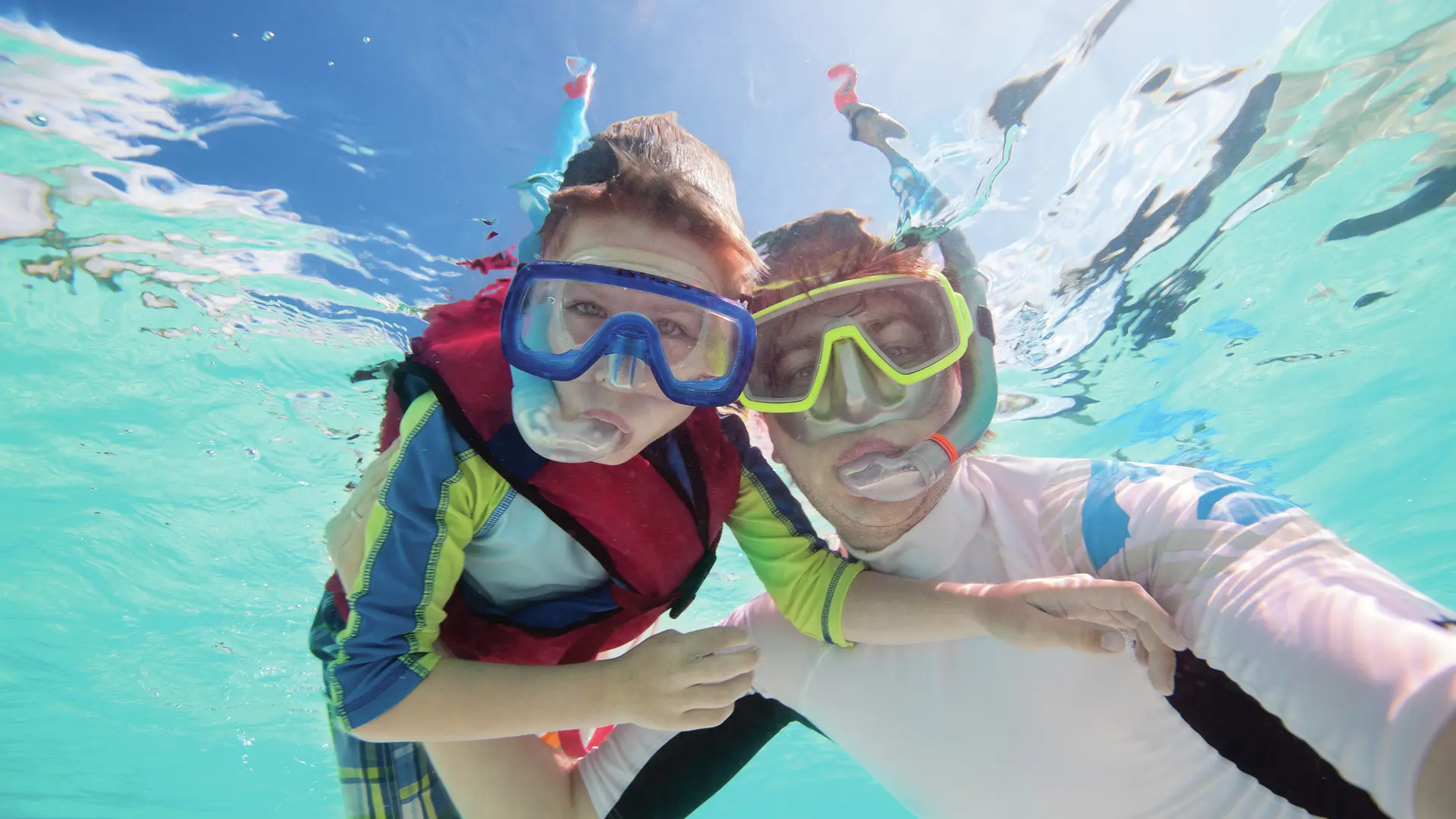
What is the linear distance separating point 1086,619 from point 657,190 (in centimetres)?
222

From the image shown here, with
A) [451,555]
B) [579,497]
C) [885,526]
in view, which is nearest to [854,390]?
[885,526]

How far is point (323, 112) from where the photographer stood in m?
4.96

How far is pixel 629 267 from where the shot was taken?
254cm

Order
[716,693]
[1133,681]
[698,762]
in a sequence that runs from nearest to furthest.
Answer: [716,693], [1133,681], [698,762]

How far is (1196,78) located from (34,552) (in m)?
20.9

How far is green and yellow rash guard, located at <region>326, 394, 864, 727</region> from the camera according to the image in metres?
2.24

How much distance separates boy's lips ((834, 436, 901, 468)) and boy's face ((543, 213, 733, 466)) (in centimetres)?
72

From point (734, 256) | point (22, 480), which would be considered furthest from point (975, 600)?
point (22, 480)

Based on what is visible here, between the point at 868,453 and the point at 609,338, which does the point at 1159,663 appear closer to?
the point at 868,453

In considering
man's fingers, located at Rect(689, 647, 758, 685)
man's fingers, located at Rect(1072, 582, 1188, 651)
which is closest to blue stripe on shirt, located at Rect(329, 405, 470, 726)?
man's fingers, located at Rect(689, 647, 758, 685)

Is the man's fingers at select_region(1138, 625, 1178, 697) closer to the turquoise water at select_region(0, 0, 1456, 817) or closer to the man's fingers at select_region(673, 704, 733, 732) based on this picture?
the man's fingers at select_region(673, 704, 733, 732)

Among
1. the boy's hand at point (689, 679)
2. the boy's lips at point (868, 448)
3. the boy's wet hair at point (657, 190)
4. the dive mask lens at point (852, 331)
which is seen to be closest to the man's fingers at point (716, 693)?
the boy's hand at point (689, 679)

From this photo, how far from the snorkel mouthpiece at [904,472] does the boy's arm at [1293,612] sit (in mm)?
624

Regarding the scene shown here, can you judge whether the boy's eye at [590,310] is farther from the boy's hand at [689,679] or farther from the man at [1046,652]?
the boy's hand at [689,679]
